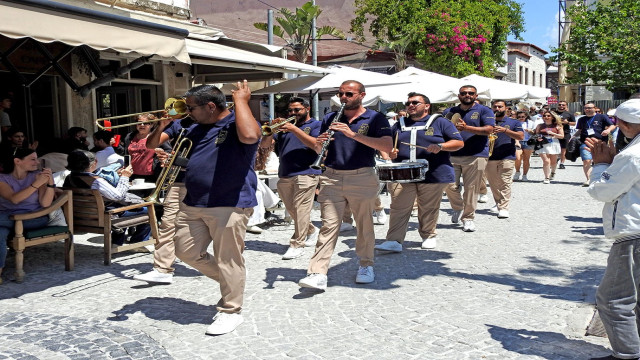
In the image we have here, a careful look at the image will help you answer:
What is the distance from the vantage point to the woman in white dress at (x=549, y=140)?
14.0 metres

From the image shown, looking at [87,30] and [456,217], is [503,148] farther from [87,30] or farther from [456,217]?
[87,30]

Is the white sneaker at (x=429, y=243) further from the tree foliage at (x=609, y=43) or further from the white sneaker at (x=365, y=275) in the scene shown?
the tree foliage at (x=609, y=43)

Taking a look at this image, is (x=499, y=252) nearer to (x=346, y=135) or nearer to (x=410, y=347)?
(x=346, y=135)

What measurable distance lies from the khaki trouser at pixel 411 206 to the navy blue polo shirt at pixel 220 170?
283cm

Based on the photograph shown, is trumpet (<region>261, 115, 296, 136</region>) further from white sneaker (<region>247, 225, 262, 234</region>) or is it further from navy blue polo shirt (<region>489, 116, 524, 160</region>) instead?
navy blue polo shirt (<region>489, 116, 524, 160</region>)

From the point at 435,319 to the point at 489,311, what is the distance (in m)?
0.49

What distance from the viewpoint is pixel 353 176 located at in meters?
5.61

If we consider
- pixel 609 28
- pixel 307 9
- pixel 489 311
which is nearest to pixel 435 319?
pixel 489 311

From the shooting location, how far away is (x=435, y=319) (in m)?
4.67

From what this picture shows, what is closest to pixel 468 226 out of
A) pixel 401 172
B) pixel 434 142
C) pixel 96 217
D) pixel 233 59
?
pixel 434 142

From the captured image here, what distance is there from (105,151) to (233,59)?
203 centimetres

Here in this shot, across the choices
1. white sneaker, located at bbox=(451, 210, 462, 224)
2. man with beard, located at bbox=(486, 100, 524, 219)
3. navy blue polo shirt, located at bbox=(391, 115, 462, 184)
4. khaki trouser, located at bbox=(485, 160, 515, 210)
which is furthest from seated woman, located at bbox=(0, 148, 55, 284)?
khaki trouser, located at bbox=(485, 160, 515, 210)

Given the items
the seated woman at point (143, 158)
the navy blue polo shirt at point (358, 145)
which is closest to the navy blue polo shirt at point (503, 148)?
the navy blue polo shirt at point (358, 145)

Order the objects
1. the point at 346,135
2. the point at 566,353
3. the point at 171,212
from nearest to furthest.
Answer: the point at 566,353 < the point at 346,135 < the point at 171,212
